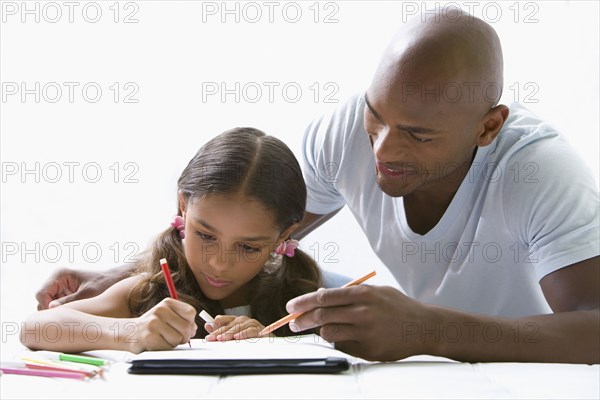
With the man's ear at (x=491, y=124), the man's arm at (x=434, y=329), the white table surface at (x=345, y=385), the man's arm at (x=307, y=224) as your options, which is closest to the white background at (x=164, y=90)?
the man's arm at (x=307, y=224)

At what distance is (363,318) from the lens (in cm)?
121

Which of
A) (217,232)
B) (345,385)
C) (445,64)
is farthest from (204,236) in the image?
(345,385)

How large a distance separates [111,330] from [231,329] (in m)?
0.23

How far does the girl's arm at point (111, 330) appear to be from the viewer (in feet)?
4.29

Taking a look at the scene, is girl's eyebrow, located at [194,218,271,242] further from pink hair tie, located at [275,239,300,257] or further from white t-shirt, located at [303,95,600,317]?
white t-shirt, located at [303,95,600,317]

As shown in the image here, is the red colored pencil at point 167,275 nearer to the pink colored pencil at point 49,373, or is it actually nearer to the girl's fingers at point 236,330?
the girl's fingers at point 236,330

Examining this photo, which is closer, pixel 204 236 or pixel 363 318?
pixel 363 318

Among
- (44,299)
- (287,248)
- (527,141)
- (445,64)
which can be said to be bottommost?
(44,299)

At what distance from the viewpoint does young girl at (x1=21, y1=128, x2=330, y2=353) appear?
5.35 ft

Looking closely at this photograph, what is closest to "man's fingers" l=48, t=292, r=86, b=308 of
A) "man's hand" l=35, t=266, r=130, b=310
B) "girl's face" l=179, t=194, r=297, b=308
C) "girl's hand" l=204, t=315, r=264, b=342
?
"man's hand" l=35, t=266, r=130, b=310

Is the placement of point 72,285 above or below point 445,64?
below

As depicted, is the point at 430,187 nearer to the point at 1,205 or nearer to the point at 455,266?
the point at 455,266

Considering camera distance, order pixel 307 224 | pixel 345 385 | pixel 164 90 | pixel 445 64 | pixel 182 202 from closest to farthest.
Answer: pixel 345 385, pixel 445 64, pixel 182 202, pixel 307 224, pixel 164 90

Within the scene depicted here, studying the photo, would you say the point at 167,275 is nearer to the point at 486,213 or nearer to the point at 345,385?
the point at 345,385
